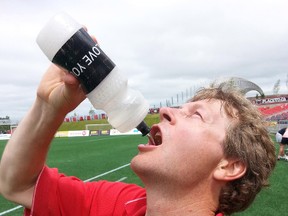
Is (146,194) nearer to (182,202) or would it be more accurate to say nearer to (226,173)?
(182,202)

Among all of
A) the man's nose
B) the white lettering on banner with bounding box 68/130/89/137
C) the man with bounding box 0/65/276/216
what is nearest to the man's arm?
the man with bounding box 0/65/276/216

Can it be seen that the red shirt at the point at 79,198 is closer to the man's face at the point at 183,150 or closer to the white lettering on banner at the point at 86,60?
the man's face at the point at 183,150

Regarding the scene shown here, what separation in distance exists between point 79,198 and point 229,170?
3.06 ft

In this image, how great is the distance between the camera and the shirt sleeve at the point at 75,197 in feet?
6.91

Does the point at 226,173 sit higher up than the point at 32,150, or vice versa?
the point at 32,150

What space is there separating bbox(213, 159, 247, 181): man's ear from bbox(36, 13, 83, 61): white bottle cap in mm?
1153

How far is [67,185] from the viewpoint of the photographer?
2.24 meters

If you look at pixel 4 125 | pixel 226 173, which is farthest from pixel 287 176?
pixel 4 125

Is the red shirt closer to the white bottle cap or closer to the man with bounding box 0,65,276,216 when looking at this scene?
the man with bounding box 0,65,276,216

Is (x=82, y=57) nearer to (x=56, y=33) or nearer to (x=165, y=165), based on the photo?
(x=56, y=33)

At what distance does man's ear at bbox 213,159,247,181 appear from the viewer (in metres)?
2.19

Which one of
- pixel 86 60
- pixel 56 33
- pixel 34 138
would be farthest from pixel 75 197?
pixel 56 33

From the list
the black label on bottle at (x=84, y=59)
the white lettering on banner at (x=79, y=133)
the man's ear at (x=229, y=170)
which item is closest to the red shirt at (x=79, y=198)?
the man's ear at (x=229, y=170)

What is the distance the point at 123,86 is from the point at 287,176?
785 centimetres
